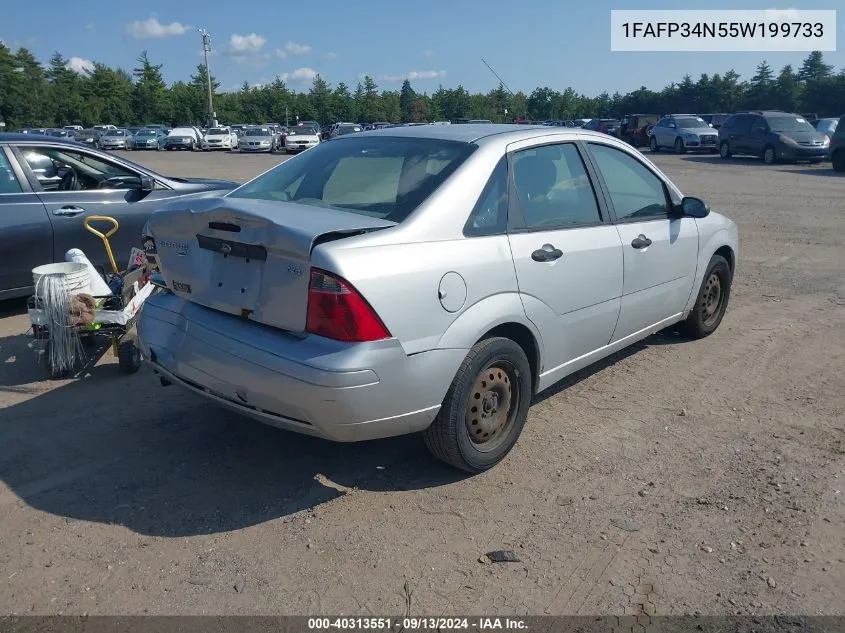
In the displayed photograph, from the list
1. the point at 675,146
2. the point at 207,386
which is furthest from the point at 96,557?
the point at 675,146

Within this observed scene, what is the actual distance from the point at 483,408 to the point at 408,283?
0.87 metres

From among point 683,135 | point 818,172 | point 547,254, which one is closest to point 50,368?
point 547,254

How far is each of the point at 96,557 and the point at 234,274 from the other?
135 cm

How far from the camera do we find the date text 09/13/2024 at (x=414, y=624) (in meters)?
2.73

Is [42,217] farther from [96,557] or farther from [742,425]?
[742,425]

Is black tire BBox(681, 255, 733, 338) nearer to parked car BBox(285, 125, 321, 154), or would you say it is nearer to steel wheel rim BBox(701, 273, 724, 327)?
steel wheel rim BBox(701, 273, 724, 327)

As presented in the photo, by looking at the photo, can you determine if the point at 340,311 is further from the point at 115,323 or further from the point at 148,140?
the point at 148,140

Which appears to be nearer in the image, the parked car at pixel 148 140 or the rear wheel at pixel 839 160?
the rear wheel at pixel 839 160

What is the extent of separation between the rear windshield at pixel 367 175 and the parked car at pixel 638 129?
113ft

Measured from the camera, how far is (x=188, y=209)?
363 centimetres

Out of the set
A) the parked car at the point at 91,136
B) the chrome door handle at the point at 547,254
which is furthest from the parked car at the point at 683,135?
the parked car at the point at 91,136

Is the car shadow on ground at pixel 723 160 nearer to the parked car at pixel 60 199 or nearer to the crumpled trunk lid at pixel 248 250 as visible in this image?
the parked car at pixel 60 199

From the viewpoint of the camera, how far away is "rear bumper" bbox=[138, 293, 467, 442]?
3137 mm

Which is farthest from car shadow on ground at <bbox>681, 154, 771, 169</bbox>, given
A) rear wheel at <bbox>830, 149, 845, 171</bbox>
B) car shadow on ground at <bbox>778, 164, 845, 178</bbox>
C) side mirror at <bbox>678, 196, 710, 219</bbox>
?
side mirror at <bbox>678, 196, 710, 219</bbox>
